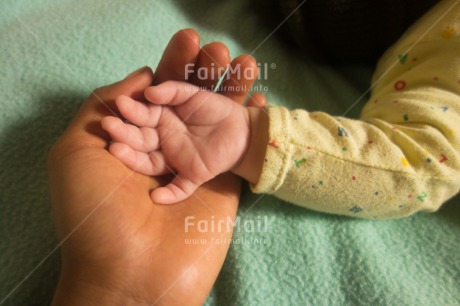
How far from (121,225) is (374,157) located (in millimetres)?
363

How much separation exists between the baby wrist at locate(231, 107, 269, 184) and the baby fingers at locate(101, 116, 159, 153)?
132 mm

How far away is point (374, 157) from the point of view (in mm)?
549

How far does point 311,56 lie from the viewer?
85 centimetres

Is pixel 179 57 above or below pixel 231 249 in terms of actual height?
above

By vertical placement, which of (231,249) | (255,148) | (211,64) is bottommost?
(231,249)

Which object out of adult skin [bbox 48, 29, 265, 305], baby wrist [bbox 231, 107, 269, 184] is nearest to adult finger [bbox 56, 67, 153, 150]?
adult skin [bbox 48, 29, 265, 305]

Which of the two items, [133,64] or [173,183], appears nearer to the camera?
[173,183]

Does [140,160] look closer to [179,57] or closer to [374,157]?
[179,57]

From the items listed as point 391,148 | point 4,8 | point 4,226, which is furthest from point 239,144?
point 4,8

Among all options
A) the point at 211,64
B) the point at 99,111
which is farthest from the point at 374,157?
the point at 99,111

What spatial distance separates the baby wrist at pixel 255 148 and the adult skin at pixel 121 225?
0.08m

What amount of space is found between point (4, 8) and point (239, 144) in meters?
0.52

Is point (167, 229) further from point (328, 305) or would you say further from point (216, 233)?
point (328, 305)

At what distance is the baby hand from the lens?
0.55m
